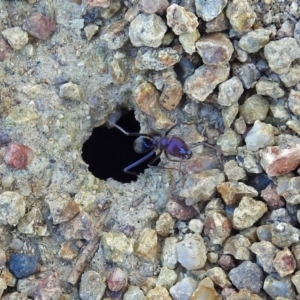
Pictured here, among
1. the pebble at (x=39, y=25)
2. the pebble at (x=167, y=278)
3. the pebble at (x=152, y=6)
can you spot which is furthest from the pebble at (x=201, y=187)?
the pebble at (x=39, y=25)

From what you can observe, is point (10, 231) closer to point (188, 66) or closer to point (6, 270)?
point (6, 270)

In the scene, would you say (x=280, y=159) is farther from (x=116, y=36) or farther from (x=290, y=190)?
(x=116, y=36)

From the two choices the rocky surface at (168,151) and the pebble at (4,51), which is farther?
the pebble at (4,51)

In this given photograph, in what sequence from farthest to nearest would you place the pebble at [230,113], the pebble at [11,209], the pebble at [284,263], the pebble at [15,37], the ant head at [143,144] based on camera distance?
the ant head at [143,144] < the pebble at [15,37] < the pebble at [230,113] < the pebble at [11,209] < the pebble at [284,263]

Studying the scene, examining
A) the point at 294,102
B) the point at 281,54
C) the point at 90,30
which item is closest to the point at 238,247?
the point at 294,102

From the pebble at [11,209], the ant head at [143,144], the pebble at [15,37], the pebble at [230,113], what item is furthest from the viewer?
the ant head at [143,144]

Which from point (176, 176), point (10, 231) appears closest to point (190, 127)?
point (176, 176)

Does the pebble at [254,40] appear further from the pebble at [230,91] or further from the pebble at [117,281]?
the pebble at [117,281]
